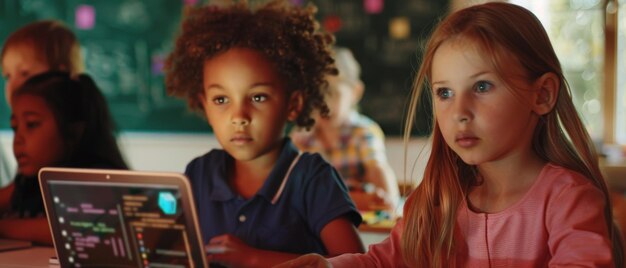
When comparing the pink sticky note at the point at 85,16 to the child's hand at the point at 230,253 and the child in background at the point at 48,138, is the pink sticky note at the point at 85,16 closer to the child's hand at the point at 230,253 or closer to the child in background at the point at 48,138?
the child in background at the point at 48,138

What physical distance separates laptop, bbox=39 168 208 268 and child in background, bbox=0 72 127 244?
0.61 m

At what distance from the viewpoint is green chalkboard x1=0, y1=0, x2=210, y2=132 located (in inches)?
225

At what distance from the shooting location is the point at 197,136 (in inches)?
223

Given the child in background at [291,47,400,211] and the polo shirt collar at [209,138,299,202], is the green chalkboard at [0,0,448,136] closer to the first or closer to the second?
the child in background at [291,47,400,211]

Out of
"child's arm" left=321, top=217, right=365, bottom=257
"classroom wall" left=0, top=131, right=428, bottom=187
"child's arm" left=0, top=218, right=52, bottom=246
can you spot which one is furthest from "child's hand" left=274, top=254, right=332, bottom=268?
"classroom wall" left=0, top=131, right=428, bottom=187

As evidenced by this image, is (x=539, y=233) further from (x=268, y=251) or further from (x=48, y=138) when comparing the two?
(x=48, y=138)

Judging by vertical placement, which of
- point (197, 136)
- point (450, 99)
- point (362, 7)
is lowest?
point (197, 136)

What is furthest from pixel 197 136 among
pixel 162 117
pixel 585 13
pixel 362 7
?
pixel 585 13

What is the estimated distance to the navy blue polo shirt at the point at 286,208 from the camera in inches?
66.3

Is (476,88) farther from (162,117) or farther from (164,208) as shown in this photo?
(162,117)

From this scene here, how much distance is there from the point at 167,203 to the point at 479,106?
54 cm

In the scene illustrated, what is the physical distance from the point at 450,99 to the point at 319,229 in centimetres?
49

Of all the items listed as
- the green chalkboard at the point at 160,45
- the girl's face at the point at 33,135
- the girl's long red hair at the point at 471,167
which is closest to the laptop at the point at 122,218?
the girl's long red hair at the point at 471,167

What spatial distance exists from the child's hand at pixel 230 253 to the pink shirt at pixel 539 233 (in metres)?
0.22
